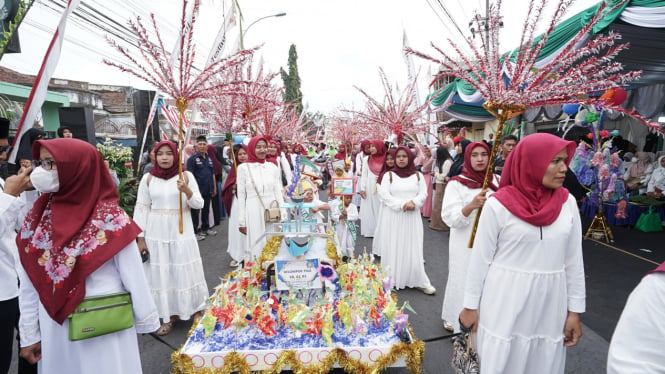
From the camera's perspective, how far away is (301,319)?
108 inches

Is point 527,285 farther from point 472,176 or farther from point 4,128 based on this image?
point 4,128

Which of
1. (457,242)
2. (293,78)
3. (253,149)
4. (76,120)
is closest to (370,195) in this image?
(253,149)

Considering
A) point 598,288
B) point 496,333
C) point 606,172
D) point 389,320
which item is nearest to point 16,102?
point 389,320

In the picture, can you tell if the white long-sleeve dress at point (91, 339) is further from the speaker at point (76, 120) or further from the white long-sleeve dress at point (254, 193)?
the speaker at point (76, 120)

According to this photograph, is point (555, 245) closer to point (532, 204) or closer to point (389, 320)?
point (532, 204)

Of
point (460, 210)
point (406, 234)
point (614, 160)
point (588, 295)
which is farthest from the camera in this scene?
point (614, 160)

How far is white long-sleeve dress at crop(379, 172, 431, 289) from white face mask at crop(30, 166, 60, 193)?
11.8ft

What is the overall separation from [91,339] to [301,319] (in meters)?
1.48

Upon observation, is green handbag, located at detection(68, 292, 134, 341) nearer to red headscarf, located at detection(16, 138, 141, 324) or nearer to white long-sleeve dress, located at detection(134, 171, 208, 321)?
red headscarf, located at detection(16, 138, 141, 324)

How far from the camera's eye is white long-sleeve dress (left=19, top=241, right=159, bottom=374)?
1.75 meters

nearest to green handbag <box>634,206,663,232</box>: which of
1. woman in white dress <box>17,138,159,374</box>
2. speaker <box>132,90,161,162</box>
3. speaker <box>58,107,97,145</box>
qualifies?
woman in white dress <box>17,138,159,374</box>

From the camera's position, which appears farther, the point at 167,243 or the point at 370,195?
the point at 370,195

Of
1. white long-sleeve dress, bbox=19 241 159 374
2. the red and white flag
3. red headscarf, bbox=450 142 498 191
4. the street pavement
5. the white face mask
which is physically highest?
the red and white flag

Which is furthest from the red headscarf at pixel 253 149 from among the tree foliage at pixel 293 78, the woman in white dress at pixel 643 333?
the tree foliage at pixel 293 78
